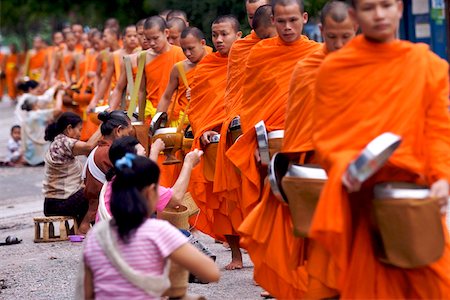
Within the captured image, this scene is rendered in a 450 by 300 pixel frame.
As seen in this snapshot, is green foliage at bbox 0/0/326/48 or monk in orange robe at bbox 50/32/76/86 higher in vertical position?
green foliage at bbox 0/0/326/48

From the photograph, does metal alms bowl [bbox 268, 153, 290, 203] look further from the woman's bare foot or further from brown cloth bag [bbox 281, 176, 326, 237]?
the woman's bare foot

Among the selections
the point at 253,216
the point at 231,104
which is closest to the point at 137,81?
the point at 231,104

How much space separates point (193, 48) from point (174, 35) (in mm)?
1901

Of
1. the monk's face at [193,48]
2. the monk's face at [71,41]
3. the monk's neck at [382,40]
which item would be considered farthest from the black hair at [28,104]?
the monk's neck at [382,40]

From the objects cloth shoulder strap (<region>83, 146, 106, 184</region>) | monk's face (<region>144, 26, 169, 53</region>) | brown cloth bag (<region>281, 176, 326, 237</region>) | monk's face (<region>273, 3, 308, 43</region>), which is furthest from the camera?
monk's face (<region>144, 26, 169, 53</region>)

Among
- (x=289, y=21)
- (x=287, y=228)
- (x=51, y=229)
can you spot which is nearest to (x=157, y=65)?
(x=51, y=229)

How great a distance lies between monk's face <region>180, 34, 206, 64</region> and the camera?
9.90m

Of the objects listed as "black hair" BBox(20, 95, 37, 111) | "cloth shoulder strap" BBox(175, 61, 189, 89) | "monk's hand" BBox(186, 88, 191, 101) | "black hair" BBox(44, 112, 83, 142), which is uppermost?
"cloth shoulder strap" BBox(175, 61, 189, 89)

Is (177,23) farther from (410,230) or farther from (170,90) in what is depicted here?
(410,230)

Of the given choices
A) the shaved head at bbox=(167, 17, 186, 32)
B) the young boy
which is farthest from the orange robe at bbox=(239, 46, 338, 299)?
the young boy

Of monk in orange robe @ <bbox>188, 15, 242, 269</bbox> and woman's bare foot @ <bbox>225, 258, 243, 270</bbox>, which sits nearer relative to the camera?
woman's bare foot @ <bbox>225, 258, 243, 270</bbox>

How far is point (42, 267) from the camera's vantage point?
923cm

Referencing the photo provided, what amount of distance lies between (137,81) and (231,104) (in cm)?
274

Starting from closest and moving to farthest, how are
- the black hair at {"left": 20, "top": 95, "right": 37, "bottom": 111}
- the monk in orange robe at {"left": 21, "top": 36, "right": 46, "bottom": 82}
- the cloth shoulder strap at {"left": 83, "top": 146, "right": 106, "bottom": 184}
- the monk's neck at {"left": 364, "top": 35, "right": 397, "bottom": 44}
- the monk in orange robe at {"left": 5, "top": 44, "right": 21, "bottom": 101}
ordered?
the monk's neck at {"left": 364, "top": 35, "right": 397, "bottom": 44} → the cloth shoulder strap at {"left": 83, "top": 146, "right": 106, "bottom": 184} → the black hair at {"left": 20, "top": 95, "right": 37, "bottom": 111} → the monk in orange robe at {"left": 21, "top": 36, "right": 46, "bottom": 82} → the monk in orange robe at {"left": 5, "top": 44, "right": 21, "bottom": 101}
